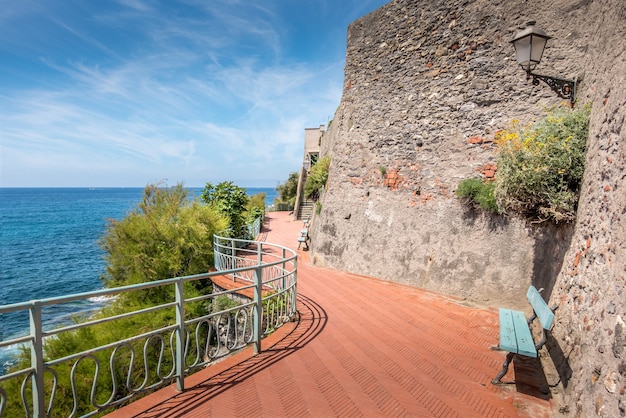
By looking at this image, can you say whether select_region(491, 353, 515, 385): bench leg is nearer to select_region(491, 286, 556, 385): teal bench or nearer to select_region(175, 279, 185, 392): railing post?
select_region(491, 286, 556, 385): teal bench

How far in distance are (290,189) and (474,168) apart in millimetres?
29123

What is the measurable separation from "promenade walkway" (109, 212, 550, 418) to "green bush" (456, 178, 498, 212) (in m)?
2.08

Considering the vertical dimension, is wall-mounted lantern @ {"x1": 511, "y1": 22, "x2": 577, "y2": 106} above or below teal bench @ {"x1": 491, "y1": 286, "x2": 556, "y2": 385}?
above

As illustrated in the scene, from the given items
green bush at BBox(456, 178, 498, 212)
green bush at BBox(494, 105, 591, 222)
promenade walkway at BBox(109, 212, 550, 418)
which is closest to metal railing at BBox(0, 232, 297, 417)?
promenade walkway at BBox(109, 212, 550, 418)

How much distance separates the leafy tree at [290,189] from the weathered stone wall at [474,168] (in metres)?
23.8

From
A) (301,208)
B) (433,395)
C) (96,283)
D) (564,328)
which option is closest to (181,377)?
(433,395)

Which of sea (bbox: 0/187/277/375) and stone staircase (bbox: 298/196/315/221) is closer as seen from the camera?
sea (bbox: 0/187/277/375)

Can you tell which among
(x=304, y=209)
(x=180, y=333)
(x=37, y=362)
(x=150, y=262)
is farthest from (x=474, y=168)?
(x=304, y=209)

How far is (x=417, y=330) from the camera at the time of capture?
17.5 feet

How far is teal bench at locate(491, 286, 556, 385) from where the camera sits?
346cm

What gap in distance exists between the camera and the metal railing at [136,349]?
2.50 meters

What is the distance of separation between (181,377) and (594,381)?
140 inches

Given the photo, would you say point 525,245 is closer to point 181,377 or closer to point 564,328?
point 564,328

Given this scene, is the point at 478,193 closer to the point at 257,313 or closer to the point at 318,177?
the point at 257,313
